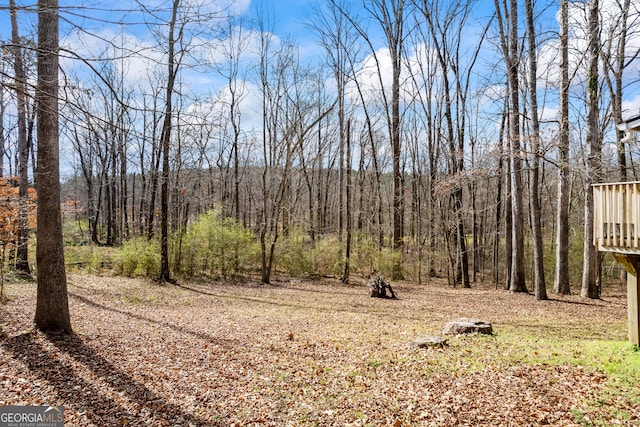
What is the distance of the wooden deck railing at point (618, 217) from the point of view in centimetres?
622

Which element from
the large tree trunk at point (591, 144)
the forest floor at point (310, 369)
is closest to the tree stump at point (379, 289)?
the forest floor at point (310, 369)

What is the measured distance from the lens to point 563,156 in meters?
11.5

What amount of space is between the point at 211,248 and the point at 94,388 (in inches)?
458

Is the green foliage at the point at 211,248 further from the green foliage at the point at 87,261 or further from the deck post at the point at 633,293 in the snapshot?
the deck post at the point at 633,293

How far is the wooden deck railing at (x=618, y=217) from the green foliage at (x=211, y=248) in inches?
502

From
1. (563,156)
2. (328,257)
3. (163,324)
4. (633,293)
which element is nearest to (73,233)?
(328,257)

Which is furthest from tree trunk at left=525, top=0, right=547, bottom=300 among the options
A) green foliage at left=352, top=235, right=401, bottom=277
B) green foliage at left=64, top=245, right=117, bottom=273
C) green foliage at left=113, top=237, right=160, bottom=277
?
green foliage at left=64, top=245, right=117, bottom=273

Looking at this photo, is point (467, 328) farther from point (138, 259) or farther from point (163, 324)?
point (138, 259)

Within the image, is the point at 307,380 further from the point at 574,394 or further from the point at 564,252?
the point at 564,252

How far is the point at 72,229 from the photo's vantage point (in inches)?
1067

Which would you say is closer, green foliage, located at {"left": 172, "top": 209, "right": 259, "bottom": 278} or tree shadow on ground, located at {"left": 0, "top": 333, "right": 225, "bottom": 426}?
tree shadow on ground, located at {"left": 0, "top": 333, "right": 225, "bottom": 426}

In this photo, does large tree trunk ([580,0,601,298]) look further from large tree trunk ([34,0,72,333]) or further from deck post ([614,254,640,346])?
large tree trunk ([34,0,72,333])

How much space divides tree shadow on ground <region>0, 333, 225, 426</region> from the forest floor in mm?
20

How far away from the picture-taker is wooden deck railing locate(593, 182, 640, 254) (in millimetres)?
6219
